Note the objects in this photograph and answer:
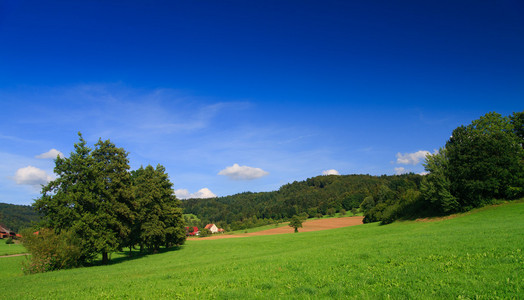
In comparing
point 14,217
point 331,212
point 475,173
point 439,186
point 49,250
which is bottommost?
point 331,212

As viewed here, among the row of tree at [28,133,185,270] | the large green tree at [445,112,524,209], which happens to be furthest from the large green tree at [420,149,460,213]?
the row of tree at [28,133,185,270]

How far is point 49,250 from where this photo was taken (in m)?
28.9

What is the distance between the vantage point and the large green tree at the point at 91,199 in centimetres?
3197

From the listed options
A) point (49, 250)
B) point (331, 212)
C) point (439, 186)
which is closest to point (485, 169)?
point (439, 186)

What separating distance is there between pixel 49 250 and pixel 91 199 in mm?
6537

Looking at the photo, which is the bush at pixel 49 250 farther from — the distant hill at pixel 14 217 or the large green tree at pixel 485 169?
the distant hill at pixel 14 217

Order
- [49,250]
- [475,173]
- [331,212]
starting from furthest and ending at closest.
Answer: [331,212] < [475,173] < [49,250]

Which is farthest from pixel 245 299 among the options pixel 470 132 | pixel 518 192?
pixel 470 132

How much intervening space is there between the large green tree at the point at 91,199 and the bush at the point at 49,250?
116 cm

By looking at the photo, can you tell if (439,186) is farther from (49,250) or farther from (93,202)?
(49,250)

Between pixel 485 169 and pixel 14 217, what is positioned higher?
pixel 14 217

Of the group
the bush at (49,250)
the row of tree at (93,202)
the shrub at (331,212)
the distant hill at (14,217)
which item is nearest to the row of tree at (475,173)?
the row of tree at (93,202)

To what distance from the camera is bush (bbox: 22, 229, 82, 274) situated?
28567 millimetres

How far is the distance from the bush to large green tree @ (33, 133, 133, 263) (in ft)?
3.81
